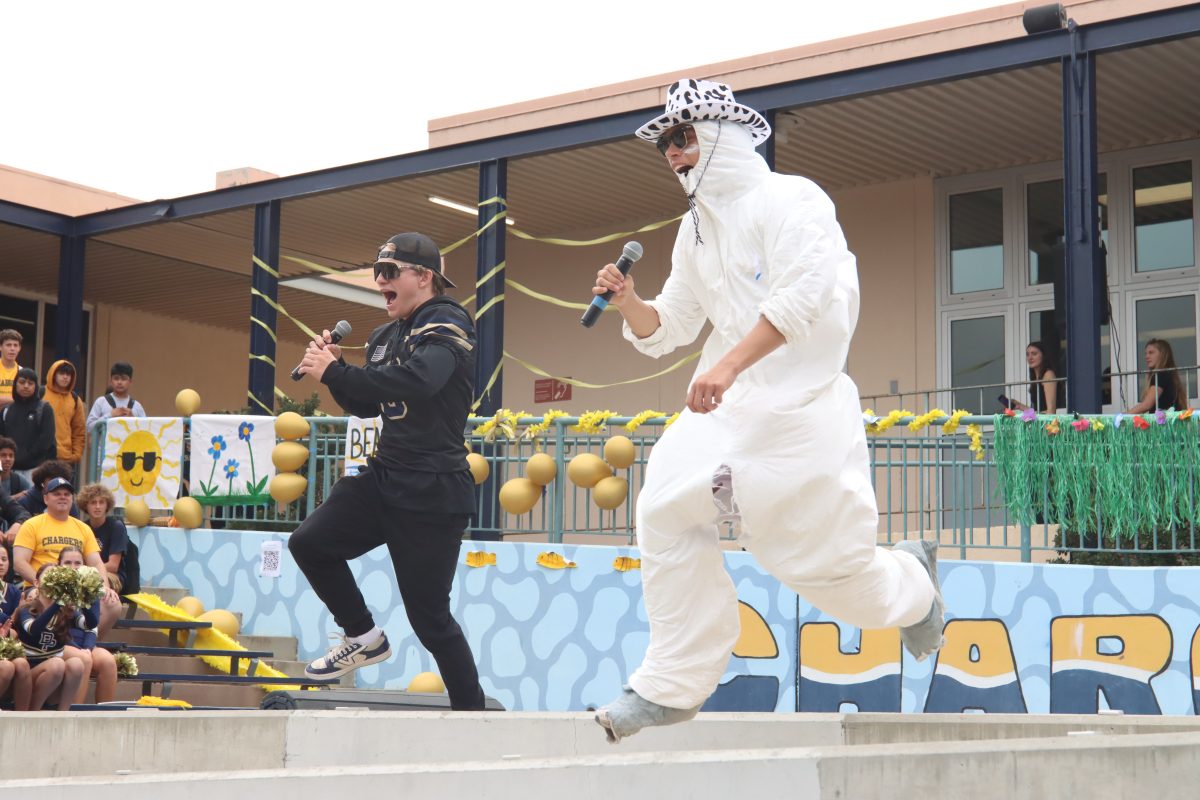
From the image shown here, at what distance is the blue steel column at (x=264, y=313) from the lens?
1548 centimetres

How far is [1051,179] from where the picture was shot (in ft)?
48.7

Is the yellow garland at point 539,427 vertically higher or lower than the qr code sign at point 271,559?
higher

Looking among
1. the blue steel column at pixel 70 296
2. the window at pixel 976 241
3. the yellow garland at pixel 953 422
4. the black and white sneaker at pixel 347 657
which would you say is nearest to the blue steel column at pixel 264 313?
the blue steel column at pixel 70 296

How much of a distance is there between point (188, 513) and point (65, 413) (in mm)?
1817

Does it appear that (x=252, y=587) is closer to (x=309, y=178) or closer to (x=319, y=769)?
(x=309, y=178)

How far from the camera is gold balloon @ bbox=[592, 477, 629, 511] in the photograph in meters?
10.1

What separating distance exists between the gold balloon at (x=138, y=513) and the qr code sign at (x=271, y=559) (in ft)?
4.84

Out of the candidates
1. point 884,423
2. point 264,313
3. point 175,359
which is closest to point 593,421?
point 884,423

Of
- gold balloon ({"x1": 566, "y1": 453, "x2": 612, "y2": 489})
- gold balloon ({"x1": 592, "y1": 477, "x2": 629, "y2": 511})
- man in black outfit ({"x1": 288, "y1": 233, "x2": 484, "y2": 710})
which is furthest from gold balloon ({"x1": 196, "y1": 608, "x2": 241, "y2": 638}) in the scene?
man in black outfit ({"x1": 288, "y1": 233, "x2": 484, "y2": 710})

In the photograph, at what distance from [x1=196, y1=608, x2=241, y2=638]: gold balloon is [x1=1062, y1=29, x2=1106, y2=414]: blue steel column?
681cm

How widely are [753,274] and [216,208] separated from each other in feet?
43.8

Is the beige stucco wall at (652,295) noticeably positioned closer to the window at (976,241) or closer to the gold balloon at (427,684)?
the window at (976,241)

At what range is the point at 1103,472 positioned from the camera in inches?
343

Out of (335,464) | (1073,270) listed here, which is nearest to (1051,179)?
(1073,270)
